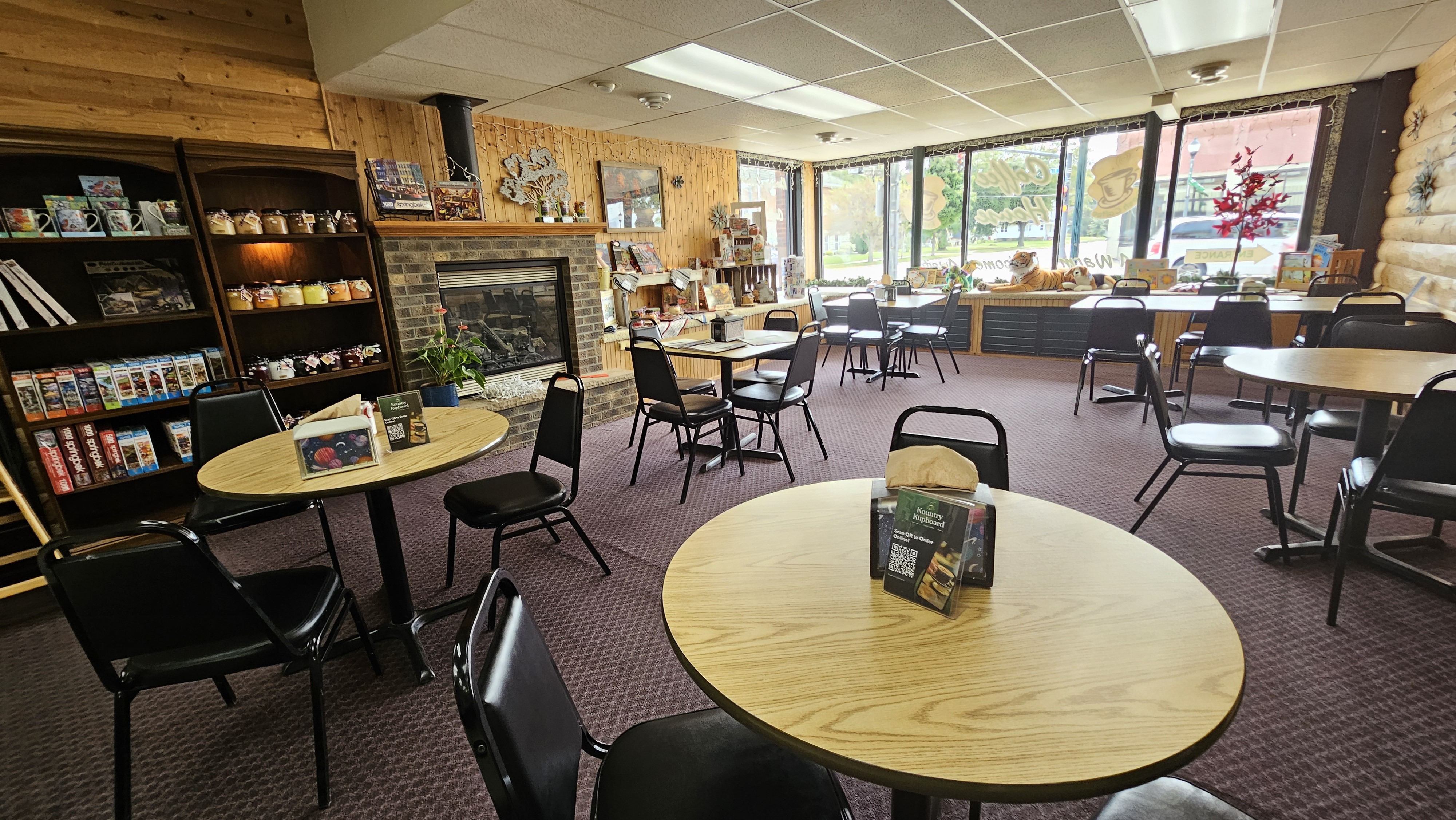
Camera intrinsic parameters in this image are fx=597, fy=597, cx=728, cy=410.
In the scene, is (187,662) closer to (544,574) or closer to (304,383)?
(544,574)

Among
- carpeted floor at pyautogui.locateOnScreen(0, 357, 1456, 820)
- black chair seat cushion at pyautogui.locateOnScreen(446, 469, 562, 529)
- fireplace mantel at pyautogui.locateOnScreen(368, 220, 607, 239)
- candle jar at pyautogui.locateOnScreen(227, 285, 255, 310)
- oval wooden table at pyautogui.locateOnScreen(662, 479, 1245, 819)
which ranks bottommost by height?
carpeted floor at pyautogui.locateOnScreen(0, 357, 1456, 820)

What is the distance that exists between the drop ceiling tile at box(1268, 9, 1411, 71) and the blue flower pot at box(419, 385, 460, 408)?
5660 millimetres

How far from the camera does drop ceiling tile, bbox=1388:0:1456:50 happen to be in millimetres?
3301

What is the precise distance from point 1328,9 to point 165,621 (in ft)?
18.5

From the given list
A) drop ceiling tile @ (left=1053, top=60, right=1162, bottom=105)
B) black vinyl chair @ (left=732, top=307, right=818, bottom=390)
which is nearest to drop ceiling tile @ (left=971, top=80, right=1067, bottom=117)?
drop ceiling tile @ (left=1053, top=60, right=1162, bottom=105)

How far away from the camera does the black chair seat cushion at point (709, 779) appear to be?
100cm

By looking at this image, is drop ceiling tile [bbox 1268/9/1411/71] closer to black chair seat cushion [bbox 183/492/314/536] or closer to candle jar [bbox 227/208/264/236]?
black chair seat cushion [bbox 183/492/314/536]

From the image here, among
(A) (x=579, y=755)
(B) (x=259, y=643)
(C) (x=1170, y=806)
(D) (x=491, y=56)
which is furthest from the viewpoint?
(D) (x=491, y=56)

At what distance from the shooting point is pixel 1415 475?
1.94m

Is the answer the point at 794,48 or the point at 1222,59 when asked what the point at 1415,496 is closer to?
the point at 794,48

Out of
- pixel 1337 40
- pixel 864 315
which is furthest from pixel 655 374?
pixel 1337 40

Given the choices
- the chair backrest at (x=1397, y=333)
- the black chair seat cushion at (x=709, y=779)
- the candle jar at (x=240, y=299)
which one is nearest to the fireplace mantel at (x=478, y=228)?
the candle jar at (x=240, y=299)

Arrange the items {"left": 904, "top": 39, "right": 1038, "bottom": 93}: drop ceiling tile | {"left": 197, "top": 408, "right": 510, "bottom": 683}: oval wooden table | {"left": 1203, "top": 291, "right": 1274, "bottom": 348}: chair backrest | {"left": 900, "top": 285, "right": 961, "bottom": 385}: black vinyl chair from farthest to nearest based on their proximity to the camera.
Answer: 1. {"left": 900, "top": 285, "right": 961, "bottom": 385}: black vinyl chair
2. {"left": 1203, "top": 291, "right": 1274, "bottom": 348}: chair backrest
3. {"left": 904, "top": 39, "right": 1038, "bottom": 93}: drop ceiling tile
4. {"left": 197, "top": 408, "right": 510, "bottom": 683}: oval wooden table

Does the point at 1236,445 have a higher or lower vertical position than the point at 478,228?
lower
